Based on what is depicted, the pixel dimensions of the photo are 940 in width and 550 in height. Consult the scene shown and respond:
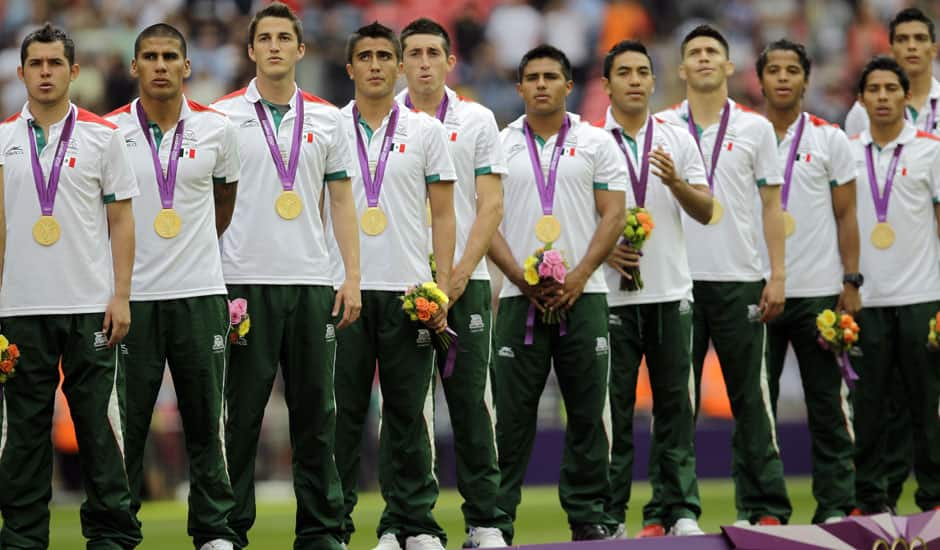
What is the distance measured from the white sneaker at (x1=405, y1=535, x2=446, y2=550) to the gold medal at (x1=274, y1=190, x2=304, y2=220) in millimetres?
1650

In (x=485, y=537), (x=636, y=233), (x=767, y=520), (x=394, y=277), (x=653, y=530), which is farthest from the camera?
(x=767, y=520)

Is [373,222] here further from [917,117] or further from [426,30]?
[917,117]

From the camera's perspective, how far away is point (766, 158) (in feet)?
30.9

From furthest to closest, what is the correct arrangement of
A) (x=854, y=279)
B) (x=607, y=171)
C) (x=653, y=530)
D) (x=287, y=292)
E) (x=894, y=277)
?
(x=894, y=277), (x=854, y=279), (x=653, y=530), (x=607, y=171), (x=287, y=292)

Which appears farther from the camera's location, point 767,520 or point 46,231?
point 767,520

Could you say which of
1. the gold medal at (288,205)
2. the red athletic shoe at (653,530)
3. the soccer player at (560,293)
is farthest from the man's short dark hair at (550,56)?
the red athletic shoe at (653,530)

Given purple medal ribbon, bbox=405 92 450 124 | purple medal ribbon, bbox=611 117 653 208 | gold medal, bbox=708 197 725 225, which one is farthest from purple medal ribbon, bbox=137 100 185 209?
gold medal, bbox=708 197 725 225

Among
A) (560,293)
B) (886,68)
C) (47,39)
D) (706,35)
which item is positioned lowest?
(560,293)

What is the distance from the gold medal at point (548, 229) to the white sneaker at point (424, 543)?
168 cm

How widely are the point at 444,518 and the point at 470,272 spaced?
352 centimetres

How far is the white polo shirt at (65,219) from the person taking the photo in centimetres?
720

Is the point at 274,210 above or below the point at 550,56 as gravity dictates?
below

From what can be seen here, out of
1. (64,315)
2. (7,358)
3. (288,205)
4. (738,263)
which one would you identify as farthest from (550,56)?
(7,358)

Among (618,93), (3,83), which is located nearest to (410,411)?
(618,93)
